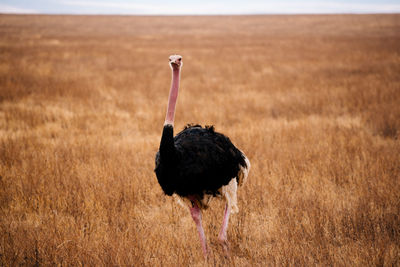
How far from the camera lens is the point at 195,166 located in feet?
8.25

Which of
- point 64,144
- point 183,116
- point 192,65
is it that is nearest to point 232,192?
point 64,144

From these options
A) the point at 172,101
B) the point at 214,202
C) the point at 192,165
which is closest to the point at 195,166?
the point at 192,165

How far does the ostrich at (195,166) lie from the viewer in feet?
8.12

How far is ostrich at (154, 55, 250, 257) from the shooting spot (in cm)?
247

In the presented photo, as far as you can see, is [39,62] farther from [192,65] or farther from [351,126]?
[351,126]

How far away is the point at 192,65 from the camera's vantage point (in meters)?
16.5

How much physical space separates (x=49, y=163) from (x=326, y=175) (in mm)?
4240

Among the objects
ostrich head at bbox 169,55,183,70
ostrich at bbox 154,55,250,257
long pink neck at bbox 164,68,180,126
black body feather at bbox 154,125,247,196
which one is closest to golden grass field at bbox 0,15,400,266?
ostrich at bbox 154,55,250,257

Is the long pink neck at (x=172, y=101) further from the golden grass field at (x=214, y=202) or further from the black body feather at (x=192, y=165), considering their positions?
the golden grass field at (x=214, y=202)

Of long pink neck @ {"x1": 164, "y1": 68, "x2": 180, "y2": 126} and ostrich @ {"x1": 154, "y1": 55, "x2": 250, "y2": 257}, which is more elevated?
long pink neck @ {"x1": 164, "y1": 68, "x2": 180, "y2": 126}

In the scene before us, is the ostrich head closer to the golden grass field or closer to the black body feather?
the black body feather

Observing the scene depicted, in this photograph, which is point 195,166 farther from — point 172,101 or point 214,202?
point 214,202

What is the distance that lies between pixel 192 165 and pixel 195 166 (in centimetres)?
3

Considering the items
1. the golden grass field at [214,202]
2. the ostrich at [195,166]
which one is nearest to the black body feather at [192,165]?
the ostrich at [195,166]
